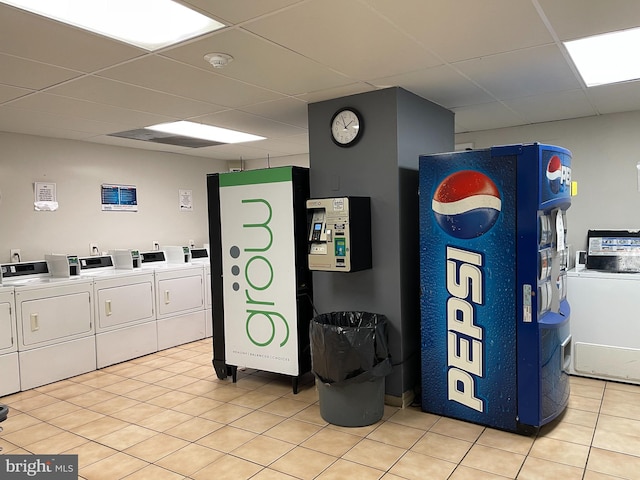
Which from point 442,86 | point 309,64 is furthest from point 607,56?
point 309,64

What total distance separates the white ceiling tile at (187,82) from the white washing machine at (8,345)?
2.38 metres

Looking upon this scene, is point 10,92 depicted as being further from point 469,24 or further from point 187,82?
point 469,24

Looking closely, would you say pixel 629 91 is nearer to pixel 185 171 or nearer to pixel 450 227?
pixel 450 227

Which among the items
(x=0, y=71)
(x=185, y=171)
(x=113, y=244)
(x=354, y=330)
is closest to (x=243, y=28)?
(x=0, y=71)

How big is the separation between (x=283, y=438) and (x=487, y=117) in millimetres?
3700

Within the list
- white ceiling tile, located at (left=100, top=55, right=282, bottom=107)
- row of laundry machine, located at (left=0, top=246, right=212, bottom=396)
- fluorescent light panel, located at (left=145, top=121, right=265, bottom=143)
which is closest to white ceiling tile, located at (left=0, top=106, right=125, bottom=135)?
fluorescent light panel, located at (left=145, top=121, right=265, bottom=143)

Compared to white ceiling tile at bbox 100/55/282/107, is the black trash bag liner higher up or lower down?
lower down

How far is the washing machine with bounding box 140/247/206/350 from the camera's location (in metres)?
5.60

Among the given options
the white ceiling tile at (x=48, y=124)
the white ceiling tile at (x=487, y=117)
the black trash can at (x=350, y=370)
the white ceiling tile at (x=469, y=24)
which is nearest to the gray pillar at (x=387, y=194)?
the black trash can at (x=350, y=370)

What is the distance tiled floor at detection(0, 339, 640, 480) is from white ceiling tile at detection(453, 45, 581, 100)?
2.53 meters

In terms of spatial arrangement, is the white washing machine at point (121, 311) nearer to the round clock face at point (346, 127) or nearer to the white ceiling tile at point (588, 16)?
the round clock face at point (346, 127)

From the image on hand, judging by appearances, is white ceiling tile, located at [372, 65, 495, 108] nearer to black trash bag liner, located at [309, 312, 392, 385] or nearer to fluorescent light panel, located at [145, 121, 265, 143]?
black trash bag liner, located at [309, 312, 392, 385]

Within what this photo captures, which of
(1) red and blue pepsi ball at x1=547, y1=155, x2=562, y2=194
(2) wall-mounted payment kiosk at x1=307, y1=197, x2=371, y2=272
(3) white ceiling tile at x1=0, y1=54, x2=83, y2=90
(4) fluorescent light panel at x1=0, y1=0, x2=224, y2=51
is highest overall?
(4) fluorescent light panel at x1=0, y1=0, x2=224, y2=51

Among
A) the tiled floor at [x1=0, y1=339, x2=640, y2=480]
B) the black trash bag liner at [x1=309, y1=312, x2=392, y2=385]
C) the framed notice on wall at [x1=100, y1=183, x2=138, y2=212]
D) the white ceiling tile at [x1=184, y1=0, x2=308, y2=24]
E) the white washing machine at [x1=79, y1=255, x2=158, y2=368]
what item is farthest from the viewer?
the framed notice on wall at [x1=100, y1=183, x2=138, y2=212]
